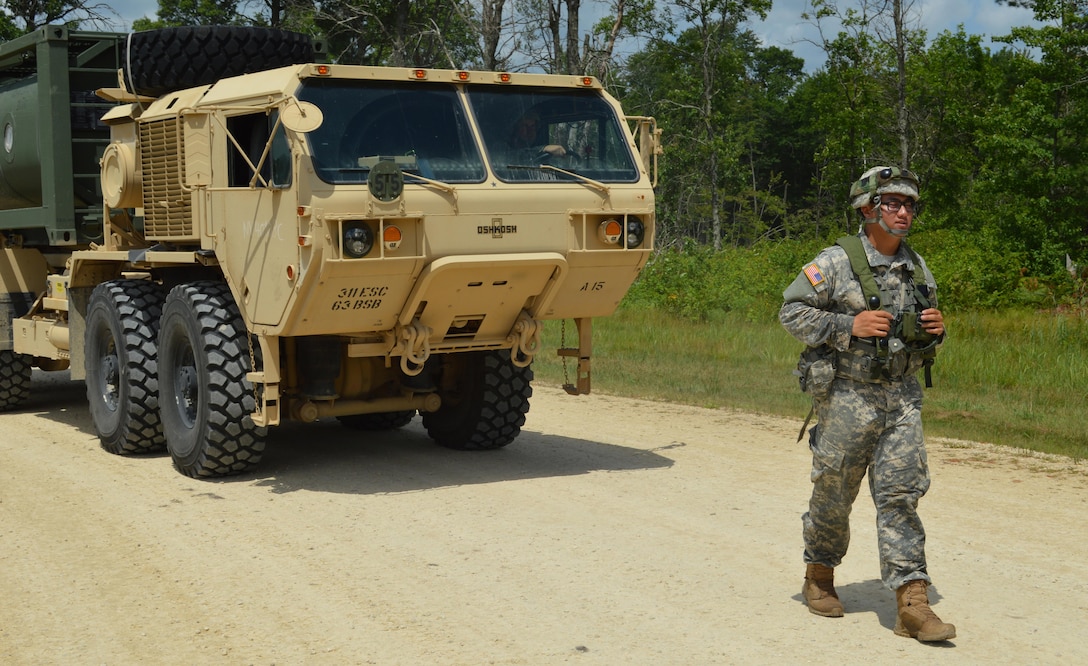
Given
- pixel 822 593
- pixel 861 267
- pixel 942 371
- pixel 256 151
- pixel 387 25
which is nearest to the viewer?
pixel 861 267

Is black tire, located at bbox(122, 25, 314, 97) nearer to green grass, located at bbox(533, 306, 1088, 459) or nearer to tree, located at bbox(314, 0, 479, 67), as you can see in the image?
green grass, located at bbox(533, 306, 1088, 459)

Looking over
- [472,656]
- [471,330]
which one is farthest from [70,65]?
[472,656]

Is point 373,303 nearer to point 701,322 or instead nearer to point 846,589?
point 846,589

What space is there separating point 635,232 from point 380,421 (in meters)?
3.39

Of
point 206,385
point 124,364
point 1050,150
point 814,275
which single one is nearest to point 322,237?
point 206,385

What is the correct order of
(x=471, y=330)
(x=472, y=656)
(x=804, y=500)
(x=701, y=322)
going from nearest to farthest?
(x=472, y=656) → (x=804, y=500) → (x=471, y=330) → (x=701, y=322)

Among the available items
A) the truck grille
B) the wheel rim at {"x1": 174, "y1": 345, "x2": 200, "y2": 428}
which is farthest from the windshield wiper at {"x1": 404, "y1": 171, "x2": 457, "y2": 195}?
the wheel rim at {"x1": 174, "y1": 345, "x2": 200, "y2": 428}

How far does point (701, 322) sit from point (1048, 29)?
429 inches

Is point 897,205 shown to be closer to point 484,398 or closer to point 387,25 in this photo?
point 484,398

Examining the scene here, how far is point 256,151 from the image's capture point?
8438 mm

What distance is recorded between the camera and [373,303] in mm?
8242

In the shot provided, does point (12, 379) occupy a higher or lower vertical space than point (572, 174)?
lower

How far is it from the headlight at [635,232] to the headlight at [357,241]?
186cm

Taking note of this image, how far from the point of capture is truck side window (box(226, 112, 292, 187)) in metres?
8.02
